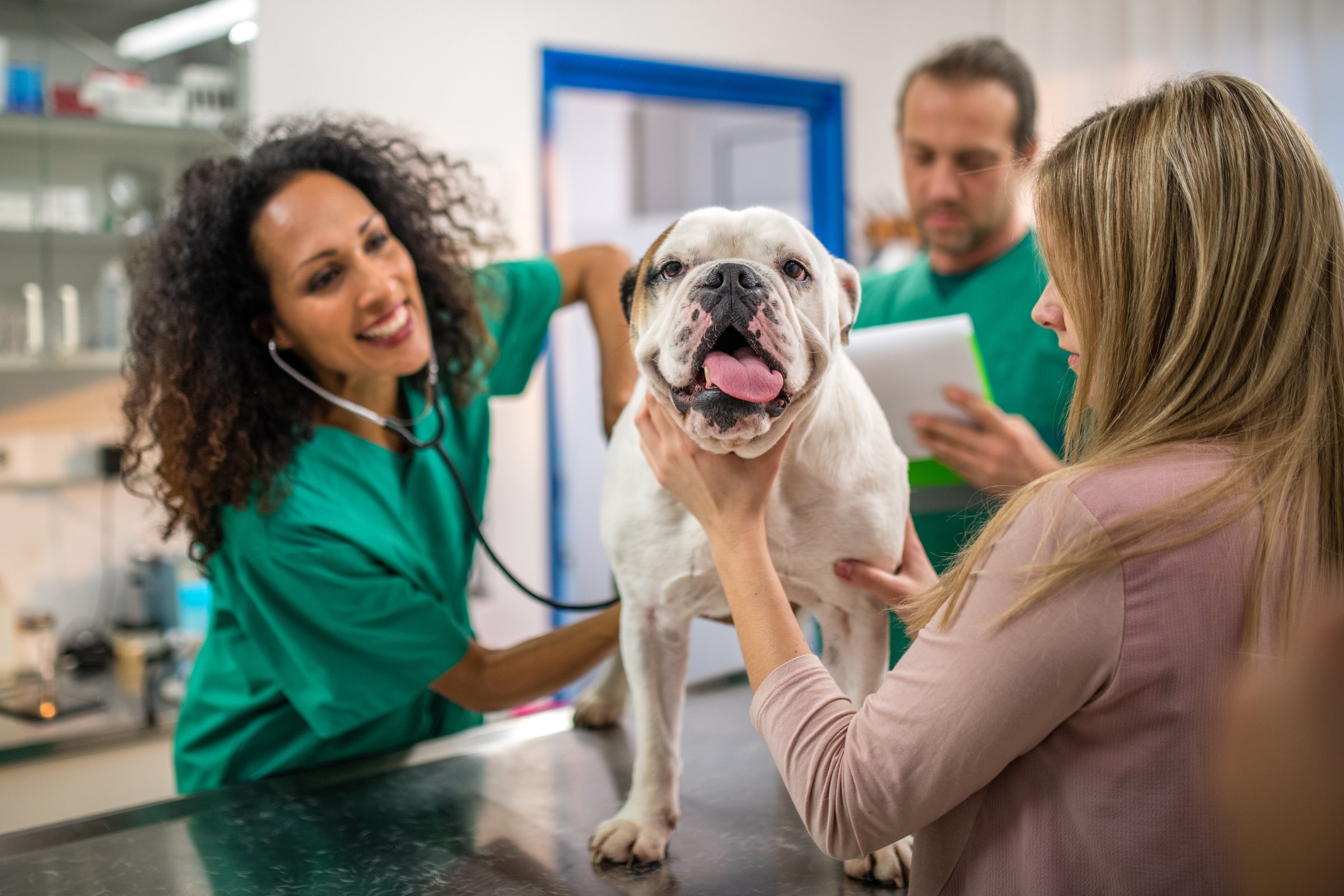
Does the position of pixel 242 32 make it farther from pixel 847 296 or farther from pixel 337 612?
pixel 847 296

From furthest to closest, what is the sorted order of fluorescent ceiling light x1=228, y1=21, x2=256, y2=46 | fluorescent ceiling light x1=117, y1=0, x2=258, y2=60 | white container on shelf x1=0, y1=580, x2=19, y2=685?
1. fluorescent ceiling light x1=228, y1=21, x2=256, y2=46
2. fluorescent ceiling light x1=117, y1=0, x2=258, y2=60
3. white container on shelf x1=0, y1=580, x2=19, y2=685

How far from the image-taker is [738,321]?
33.9 inches

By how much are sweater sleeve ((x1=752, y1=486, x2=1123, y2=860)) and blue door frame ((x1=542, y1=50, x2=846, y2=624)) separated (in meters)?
2.93

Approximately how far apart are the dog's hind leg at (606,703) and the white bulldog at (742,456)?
356 millimetres

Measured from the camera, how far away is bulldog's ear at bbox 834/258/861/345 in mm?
1017

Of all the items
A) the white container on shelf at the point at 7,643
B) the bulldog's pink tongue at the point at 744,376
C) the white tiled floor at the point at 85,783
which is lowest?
the white tiled floor at the point at 85,783

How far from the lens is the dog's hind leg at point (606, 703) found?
1442 mm

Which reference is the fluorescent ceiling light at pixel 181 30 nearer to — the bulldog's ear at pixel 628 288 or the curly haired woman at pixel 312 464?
the curly haired woman at pixel 312 464

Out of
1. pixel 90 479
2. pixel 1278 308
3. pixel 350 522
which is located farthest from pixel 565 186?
pixel 1278 308

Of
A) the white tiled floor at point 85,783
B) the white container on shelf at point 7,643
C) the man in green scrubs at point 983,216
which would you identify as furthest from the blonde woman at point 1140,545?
the white container on shelf at point 7,643

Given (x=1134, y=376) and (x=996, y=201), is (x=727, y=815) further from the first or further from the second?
(x=996, y=201)

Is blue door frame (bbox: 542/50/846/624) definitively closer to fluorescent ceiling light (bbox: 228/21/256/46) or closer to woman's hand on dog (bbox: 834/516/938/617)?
fluorescent ceiling light (bbox: 228/21/256/46)

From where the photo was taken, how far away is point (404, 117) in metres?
3.30

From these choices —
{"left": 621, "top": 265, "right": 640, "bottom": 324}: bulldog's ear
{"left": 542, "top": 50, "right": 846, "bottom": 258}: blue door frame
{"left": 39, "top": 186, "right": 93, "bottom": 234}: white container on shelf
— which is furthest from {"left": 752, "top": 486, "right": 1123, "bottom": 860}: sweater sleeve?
{"left": 542, "top": 50, "right": 846, "bottom": 258}: blue door frame
